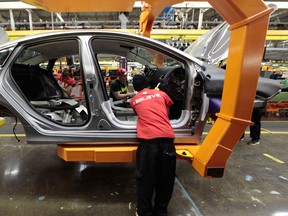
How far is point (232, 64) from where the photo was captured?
5.68ft

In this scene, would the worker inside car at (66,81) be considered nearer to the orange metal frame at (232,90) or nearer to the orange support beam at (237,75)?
the orange metal frame at (232,90)

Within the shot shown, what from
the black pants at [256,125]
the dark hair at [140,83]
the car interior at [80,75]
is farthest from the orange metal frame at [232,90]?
the black pants at [256,125]

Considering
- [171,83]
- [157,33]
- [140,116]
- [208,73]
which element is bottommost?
[140,116]

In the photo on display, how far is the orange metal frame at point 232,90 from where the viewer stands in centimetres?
158

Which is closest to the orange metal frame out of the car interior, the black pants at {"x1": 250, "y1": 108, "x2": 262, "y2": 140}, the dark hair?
the car interior

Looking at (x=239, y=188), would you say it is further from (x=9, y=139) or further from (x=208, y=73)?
(x=9, y=139)

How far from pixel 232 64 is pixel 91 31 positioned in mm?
1485

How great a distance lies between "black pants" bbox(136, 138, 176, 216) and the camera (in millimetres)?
1800

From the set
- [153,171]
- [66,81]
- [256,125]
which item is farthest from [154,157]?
[66,81]

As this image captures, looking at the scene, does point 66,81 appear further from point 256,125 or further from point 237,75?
point 256,125

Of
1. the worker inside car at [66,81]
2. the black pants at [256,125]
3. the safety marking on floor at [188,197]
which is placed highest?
the worker inside car at [66,81]

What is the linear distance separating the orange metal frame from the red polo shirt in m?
0.33

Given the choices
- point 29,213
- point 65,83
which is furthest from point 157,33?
point 29,213

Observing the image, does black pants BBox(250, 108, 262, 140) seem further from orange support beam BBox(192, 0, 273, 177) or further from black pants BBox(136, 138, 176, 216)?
black pants BBox(136, 138, 176, 216)
